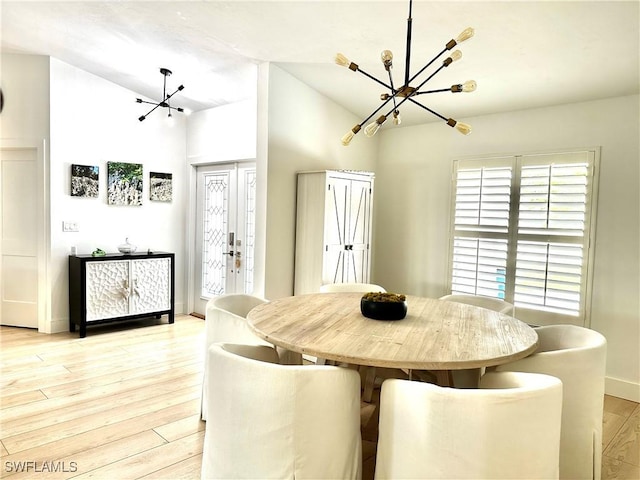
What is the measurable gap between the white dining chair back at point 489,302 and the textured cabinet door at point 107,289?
3.58 meters

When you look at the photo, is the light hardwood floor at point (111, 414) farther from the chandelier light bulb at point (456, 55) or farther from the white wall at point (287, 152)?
the chandelier light bulb at point (456, 55)

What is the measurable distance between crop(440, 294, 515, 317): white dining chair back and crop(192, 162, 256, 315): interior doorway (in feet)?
8.45

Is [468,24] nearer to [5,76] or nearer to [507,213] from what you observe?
[507,213]

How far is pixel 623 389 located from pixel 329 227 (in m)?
2.77

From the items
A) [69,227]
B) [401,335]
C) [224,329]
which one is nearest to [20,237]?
[69,227]

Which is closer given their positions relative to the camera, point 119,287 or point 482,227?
point 482,227

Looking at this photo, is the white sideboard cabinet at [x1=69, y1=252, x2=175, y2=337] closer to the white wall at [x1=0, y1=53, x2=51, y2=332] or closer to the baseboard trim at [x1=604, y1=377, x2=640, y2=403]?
the white wall at [x1=0, y1=53, x2=51, y2=332]

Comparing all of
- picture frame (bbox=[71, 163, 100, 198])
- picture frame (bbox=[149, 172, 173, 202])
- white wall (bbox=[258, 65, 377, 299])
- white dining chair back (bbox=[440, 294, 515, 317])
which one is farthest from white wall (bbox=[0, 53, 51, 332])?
white dining chair back (bbox=[440, 294, 515, 317])

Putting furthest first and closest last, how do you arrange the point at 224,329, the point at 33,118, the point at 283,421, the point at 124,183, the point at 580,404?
the point at 124,183 → the point at 33,118 → the point at 224,329 → the point at 580,404 → the point at 283,421

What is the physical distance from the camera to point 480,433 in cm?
131

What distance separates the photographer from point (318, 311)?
2.32m
